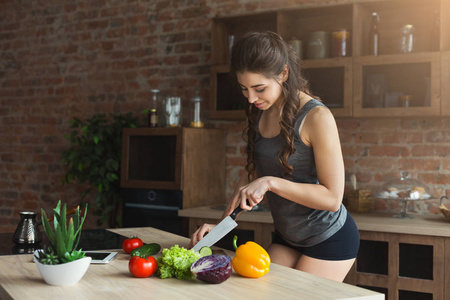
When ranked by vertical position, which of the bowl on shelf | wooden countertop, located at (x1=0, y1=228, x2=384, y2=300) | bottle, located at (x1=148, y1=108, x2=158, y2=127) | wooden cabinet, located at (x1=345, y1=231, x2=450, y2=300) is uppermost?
bottle, located at (x1=148, y1=108, x2=158, y2=127)

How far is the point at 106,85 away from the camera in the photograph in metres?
5.13

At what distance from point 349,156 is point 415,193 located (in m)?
0.62

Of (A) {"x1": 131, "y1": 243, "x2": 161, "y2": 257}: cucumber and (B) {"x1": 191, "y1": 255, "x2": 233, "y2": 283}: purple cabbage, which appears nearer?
(B) {"x1": 191, "y1": 255, "x2": 233, "y2": 283}: purple cabbage

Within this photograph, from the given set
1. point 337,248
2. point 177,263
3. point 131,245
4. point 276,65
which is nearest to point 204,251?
point 177,263

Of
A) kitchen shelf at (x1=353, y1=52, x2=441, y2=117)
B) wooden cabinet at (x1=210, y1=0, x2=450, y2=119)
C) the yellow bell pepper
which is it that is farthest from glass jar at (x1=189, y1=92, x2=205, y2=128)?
the yellow bell pepper

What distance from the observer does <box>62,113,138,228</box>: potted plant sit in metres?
4.49

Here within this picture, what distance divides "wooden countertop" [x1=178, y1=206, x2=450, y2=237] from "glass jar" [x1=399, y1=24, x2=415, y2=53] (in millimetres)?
1099

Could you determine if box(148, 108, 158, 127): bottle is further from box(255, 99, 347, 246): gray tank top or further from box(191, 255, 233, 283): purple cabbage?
box(191, 255, 233, 283): purple cabbage

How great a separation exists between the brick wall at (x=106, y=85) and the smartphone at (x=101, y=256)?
2365 mm

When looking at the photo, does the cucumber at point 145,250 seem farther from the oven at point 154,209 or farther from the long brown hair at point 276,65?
the oven at point 154,209

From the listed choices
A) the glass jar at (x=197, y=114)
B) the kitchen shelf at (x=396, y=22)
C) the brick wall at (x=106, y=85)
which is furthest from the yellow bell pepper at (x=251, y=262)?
the glass jar at (x=197, y=114)

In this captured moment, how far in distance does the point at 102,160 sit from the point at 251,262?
3.00 m

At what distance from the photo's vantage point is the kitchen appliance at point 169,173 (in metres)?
4.06

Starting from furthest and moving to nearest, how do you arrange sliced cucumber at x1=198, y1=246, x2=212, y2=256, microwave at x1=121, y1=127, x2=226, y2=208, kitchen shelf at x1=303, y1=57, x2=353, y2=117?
microwave at x1=121, y1=127, x2=226, y2=208
kitchen shelf at x1=303, y1=57, x2=353, y2=117
sliced cucumber at x1=198, y1=246, x2=212, y2=256
